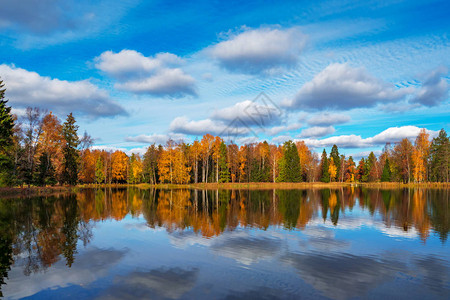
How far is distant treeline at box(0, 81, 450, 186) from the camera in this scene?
5200 centimetres

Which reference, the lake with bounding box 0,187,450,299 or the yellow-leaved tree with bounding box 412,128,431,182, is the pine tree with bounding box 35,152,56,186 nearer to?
the lake with bounding box 0,187,450,299

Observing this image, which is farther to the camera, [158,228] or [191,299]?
[158,228]

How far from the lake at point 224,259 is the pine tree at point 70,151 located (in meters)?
41.3

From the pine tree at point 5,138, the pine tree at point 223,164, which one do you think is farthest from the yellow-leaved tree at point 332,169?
the pine tree at point 5,138

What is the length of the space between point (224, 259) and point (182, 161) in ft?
238

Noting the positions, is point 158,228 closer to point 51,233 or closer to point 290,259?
point 51,233

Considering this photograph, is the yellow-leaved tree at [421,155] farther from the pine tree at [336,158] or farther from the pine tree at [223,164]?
the pine tree at [223,164]

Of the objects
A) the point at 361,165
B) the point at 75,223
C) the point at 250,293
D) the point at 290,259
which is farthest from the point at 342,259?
the point at 361,165

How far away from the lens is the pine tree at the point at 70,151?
60581mm

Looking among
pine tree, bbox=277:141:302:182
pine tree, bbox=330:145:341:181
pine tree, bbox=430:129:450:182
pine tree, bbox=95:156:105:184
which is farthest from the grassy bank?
pine tree, bbox=330:145:341:181

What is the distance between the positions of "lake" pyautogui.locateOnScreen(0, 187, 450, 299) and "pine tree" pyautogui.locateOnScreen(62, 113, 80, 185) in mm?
41284

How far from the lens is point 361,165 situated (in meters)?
133

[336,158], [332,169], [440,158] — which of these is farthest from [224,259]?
[336,158]

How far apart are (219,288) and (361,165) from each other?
139 m
